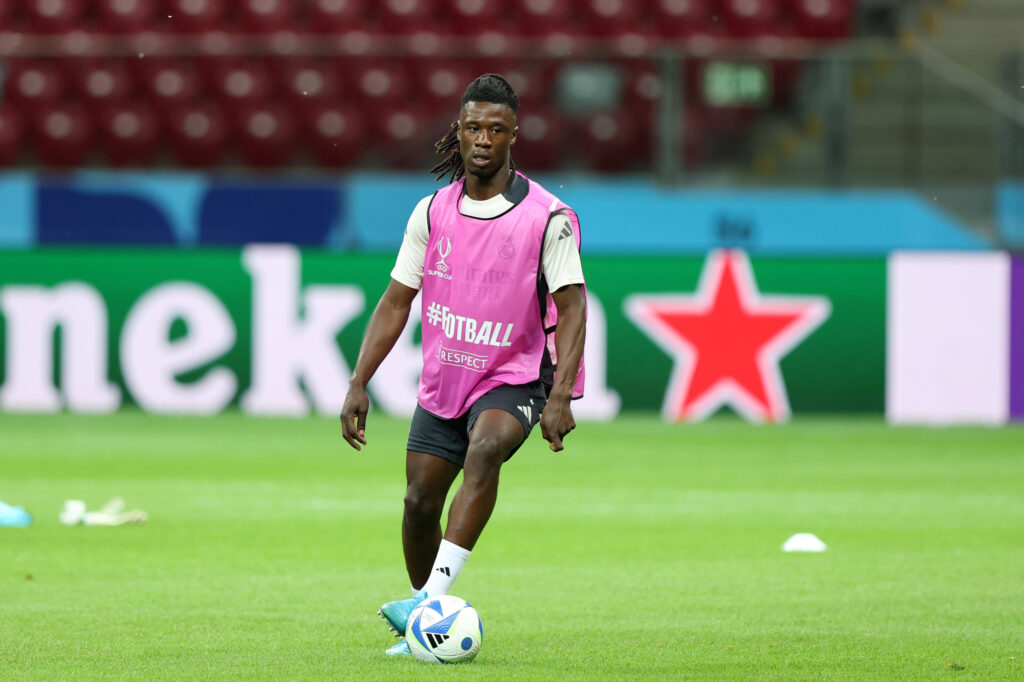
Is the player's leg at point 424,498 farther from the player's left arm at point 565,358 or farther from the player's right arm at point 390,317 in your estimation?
the player's left arm at point 565,358

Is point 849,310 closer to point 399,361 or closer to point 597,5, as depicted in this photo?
point 399,361

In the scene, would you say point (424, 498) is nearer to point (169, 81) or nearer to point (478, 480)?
point (478, 480)

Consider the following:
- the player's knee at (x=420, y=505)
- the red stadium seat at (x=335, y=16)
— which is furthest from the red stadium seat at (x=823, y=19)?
the player's knee at (x=420, y=505)

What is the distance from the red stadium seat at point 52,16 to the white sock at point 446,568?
50.2 ft

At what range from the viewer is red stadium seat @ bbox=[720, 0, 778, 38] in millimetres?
19672

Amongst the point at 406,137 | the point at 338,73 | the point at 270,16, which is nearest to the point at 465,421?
the point at 406,137

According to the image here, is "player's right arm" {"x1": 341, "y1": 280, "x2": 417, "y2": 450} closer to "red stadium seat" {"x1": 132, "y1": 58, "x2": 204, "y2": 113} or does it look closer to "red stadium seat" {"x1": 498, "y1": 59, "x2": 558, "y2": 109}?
"red stadium seat" {"x1": 498, "y1": 59, "x2": 558, "y2": 109}

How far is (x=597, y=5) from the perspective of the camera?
19531 millimetres

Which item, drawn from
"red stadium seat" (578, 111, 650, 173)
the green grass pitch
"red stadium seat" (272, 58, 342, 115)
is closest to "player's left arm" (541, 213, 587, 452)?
the green grass pitch

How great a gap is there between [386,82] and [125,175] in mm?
2676

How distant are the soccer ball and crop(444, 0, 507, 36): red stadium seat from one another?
1464cm

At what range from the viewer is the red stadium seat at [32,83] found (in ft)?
55.0

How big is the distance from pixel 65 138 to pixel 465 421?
43.4 ft

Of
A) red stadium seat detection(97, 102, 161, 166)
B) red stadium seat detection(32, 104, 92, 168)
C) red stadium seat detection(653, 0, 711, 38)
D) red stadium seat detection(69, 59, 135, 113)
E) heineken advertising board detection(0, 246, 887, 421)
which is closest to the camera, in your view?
heineken advertising board detection(0, 246, 887, 421)
